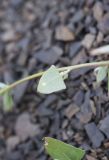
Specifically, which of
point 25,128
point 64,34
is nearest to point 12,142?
point 25,128

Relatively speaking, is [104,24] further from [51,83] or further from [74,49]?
[51,83]

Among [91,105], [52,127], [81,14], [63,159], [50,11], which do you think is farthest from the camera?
[50,11]

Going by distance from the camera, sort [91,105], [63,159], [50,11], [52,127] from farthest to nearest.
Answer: [50,11]
[52,127]
[91,105]
[63,159]

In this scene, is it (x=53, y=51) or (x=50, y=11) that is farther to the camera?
(x=50, y=11)

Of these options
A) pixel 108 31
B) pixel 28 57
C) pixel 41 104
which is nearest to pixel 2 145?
pixel 41 104

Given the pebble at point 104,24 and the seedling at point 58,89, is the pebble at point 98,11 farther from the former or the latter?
the seedling at point 58,89

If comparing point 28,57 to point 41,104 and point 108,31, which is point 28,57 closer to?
point 41,104

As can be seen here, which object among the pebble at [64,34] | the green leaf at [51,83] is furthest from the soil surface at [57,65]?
the green leaf at [51,83]

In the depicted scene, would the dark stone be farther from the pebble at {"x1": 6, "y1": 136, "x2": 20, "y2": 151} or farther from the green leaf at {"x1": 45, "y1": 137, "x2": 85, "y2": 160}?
the pebble at {"x1": 6, "y1": 136, "x2": 20, "y2": 151}
